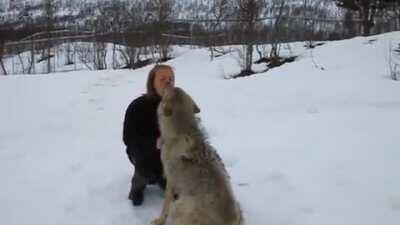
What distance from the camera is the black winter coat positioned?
399 centimetres

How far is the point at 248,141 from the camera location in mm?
5938

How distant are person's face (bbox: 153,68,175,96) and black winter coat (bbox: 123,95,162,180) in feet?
0.51

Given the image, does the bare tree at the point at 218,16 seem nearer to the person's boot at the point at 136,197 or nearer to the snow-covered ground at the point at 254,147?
the snow-covered ground at the point at 254,147

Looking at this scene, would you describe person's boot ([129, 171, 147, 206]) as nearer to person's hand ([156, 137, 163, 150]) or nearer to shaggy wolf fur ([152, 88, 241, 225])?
person's hand ([156, 137, 163, 150])

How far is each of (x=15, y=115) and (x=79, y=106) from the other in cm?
127

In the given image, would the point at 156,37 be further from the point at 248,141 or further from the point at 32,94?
the point at 248,141

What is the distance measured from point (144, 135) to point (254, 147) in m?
2.01

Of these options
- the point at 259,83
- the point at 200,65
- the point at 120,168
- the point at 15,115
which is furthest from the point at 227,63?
the point at 120,168

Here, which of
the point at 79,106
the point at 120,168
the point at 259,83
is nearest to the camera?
the point at 120,168

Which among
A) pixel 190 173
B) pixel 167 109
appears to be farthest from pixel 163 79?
pixel 190 173

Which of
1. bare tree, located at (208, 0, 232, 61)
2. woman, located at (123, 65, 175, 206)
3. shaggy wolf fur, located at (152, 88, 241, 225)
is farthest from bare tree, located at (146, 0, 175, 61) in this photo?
shaggy wolf fur, located at (152, 88, 241, 225)

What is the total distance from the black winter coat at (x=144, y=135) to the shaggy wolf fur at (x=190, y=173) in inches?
21.9

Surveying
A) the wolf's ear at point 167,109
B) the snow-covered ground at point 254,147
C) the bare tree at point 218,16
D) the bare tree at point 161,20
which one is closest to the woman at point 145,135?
the snow-covered ground at point 254,147

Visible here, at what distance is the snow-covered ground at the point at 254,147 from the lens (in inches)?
157
